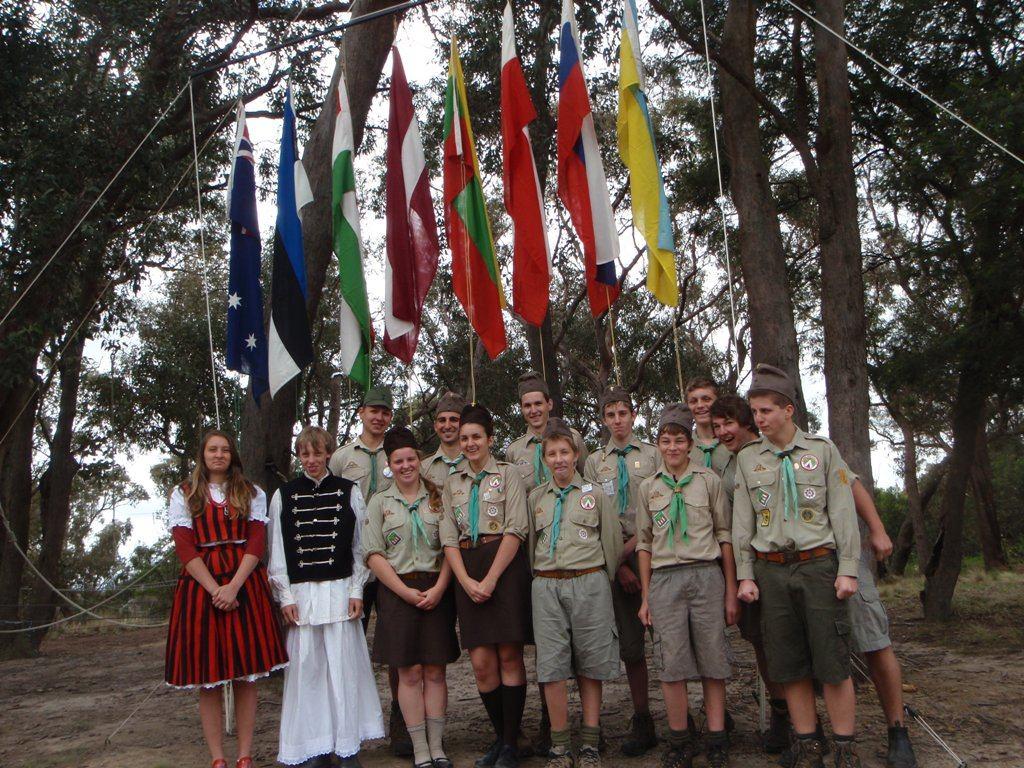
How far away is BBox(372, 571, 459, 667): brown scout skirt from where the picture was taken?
181 inches

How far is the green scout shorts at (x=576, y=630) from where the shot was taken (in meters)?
4.46

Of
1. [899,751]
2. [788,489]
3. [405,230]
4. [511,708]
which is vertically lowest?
[899,751]

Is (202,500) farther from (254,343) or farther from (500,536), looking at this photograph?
(254,343)

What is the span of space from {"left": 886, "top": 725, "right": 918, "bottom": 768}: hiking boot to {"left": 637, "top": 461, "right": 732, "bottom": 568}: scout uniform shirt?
1124 millimetres

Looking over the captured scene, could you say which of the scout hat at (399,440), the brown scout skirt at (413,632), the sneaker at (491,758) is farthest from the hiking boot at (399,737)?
the scout hat at (399,440)

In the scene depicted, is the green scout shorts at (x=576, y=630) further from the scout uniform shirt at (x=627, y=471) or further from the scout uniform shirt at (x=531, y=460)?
the scout uniform shirt at (x=531, y=460)

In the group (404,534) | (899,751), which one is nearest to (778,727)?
(899,751)

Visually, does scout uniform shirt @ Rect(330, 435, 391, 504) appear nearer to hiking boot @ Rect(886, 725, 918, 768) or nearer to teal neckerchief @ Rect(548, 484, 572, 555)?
teal neckerchief @ Rect(548, 484, 572, 555)

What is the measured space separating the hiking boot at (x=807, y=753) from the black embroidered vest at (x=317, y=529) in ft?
7.73

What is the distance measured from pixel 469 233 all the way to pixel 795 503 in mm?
3165

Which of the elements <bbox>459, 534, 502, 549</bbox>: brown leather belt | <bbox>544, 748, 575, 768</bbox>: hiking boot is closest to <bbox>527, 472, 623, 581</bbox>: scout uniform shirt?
<bbox>459, 534, 502, 549</bbox>: brown leather belt

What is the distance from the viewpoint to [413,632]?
15.2ft

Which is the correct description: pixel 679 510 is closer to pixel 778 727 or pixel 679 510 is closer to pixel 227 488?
pixel 778 727

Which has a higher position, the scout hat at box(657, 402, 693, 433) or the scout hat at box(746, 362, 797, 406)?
the scout hat at box(746, 362, 797, 406)
